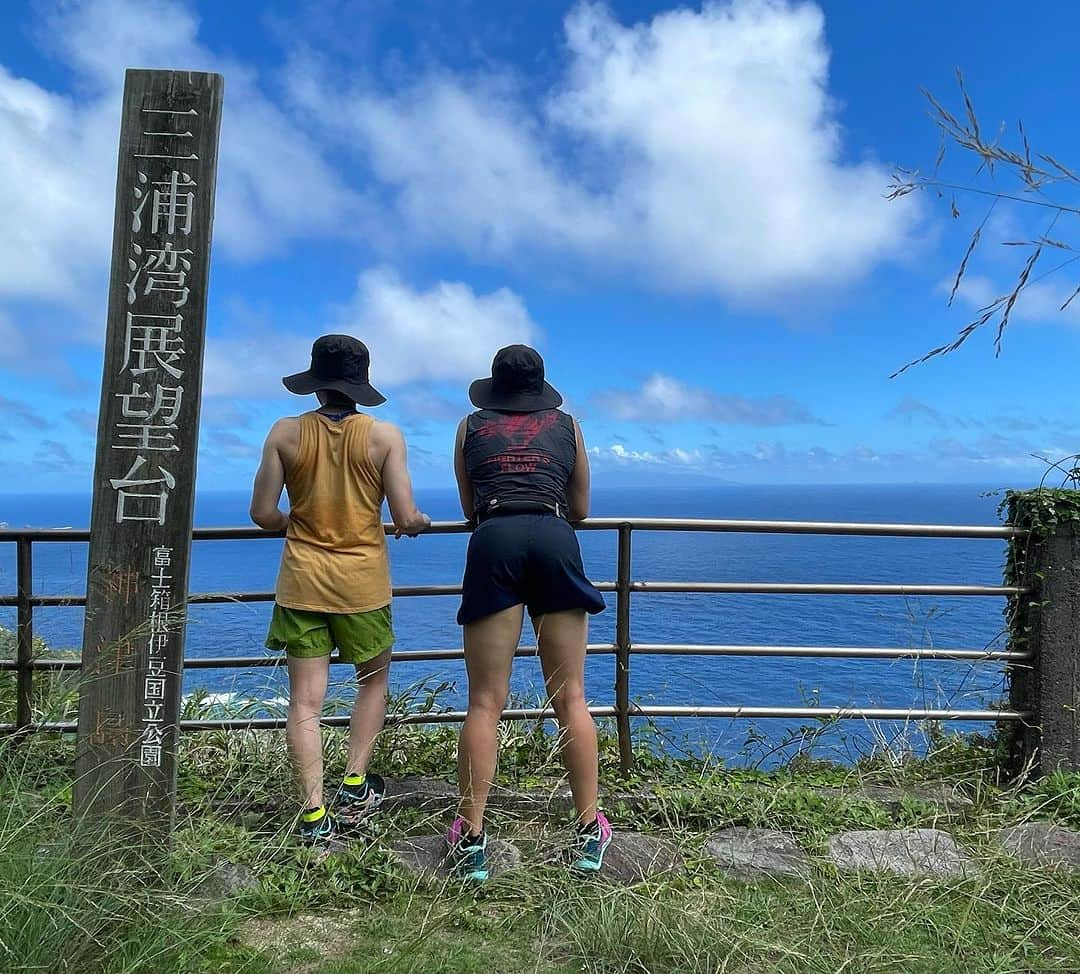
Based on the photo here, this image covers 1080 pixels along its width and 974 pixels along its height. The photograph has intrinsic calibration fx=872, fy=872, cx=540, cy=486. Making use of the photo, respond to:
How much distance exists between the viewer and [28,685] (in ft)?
12.0

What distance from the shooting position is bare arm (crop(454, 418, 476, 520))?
3.01m

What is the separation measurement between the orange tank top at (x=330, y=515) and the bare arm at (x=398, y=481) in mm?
46

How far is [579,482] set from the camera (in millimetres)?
3061

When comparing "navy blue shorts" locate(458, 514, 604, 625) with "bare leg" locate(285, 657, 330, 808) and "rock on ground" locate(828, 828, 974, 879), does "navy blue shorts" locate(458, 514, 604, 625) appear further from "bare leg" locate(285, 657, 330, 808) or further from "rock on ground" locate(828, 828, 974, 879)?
"rock on ground" locate(828, 828, 974, 879)

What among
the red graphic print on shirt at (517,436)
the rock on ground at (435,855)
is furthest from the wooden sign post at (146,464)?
the red graphic print on shirt at (517,436)

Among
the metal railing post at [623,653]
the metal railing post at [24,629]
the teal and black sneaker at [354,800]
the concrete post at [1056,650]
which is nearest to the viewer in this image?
the teal and black sneaker at [354,800]

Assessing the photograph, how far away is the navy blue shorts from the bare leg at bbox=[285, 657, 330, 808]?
622mm

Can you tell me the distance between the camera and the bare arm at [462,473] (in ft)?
9.88

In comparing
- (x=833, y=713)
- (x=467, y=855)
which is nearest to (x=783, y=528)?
(x=833, y=713)

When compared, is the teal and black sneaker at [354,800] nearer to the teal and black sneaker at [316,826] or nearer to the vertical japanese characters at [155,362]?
the teal and black sneaker at [316,826]

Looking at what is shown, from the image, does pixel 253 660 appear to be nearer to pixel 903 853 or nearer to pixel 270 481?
pixel 270 481

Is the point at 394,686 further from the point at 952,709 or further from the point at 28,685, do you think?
the point at 952,709

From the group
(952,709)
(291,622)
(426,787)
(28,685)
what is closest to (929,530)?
(952,709)

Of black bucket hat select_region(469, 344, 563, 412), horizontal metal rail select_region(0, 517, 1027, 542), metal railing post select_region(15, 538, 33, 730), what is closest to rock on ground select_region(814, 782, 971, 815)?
horizontal metal rail select_region(0, 517, 1027, 542)
